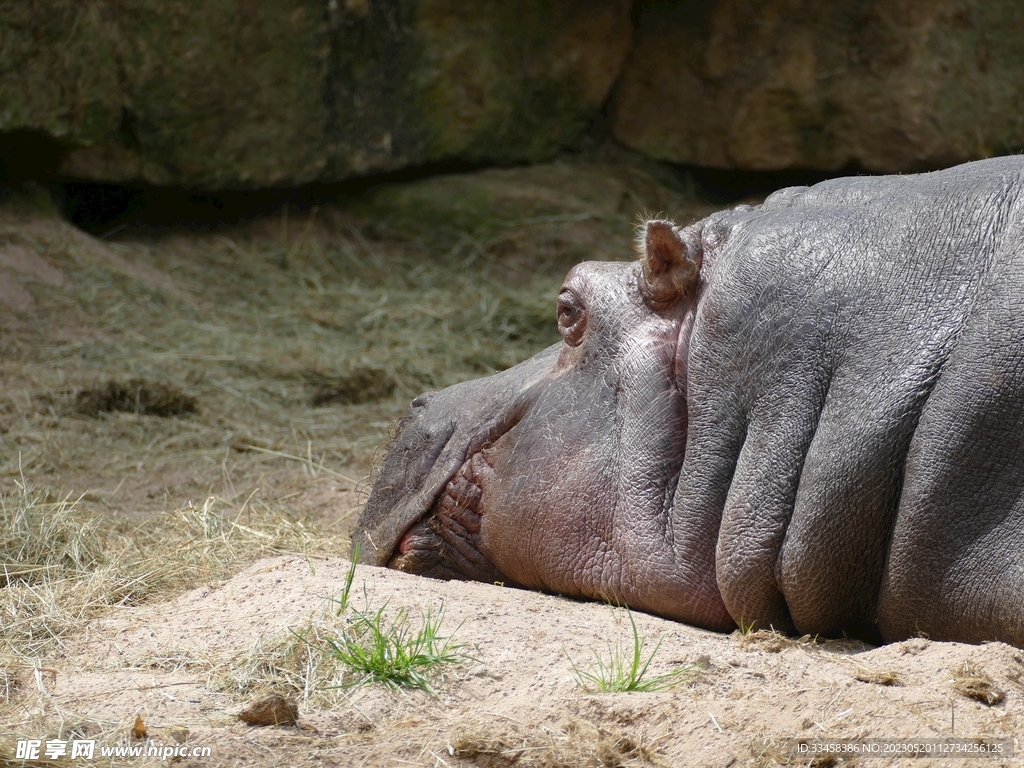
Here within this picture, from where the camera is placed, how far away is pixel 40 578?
3363mm

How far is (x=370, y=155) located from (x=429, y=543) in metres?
4.88

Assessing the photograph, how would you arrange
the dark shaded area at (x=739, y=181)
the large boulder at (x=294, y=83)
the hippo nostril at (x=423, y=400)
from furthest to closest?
the dark shaded area at (x=739, y=181)
the large boulder at (x=294, y=83)
the hippo nostril at (x=423, y=400)

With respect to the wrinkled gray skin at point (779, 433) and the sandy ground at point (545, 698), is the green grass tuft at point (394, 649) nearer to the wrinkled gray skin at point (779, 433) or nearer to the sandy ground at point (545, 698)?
the sandy ground at point (545, 698)

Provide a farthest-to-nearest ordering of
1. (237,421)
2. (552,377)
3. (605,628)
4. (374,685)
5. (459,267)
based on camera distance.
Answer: (459,267) → (237,421) → (552,377) → (605,628) → (374,685)

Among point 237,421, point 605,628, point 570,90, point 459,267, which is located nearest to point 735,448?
point 605,628

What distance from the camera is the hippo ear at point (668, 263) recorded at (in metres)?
2.95

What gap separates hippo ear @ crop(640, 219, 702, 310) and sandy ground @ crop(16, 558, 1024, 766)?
0.75 meters

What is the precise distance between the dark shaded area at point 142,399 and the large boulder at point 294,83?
1.94 m

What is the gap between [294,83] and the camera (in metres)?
7.35

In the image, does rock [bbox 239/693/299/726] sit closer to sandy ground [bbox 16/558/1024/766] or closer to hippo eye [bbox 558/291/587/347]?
sandy ground [bbox 16/558/1024/766]

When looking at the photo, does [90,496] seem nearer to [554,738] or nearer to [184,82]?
[554,738]

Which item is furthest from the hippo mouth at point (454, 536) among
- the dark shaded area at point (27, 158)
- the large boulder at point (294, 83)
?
the dark shaded area at point (27, 158)

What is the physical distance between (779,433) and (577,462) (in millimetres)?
536

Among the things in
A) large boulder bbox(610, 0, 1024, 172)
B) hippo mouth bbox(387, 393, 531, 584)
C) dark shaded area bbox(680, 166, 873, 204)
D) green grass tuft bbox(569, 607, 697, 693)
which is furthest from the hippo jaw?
dark shaded area bbox(680, 166, 873, 204)
